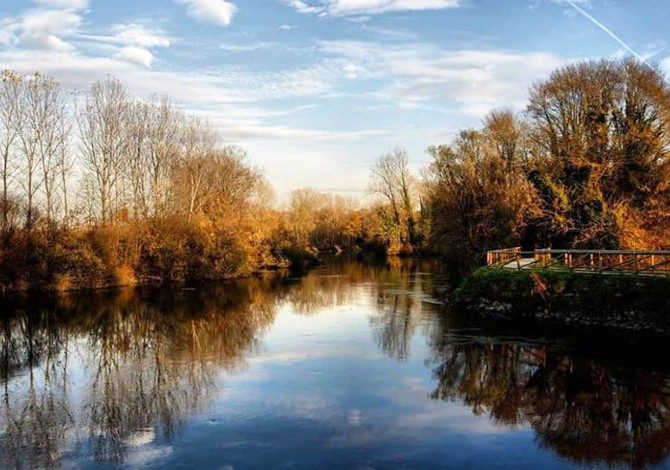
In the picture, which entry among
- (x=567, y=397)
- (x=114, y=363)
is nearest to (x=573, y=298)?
(x=567, y=397)

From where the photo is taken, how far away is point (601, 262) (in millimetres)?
22250

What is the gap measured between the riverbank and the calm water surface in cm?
193

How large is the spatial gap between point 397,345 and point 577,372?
5385mm

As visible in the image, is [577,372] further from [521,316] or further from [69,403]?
[69,403]

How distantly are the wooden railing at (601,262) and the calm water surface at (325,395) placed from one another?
3.71m

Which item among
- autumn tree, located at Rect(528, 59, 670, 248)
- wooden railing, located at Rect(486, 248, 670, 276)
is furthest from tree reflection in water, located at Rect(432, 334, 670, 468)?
autumn tree, located at Rect(528, 59, 670, 248)

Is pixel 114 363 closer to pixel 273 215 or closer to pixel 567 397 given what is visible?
pixel 567 397

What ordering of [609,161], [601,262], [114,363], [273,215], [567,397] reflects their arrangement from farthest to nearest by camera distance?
[273,215] → [609,161] → [601,262] → [114,363] → [567,397]

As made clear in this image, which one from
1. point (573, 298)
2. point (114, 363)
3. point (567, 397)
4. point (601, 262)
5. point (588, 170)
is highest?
point (588, 170)

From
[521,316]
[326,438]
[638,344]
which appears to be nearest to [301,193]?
[521,316]

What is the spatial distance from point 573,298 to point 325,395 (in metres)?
12.8

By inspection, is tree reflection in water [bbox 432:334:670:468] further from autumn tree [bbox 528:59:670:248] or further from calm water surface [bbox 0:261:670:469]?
autumn tree [bbox 528:59:670:248]

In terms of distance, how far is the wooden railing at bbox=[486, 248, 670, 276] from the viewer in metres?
20.5

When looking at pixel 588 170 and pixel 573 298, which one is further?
pixel 588 170
